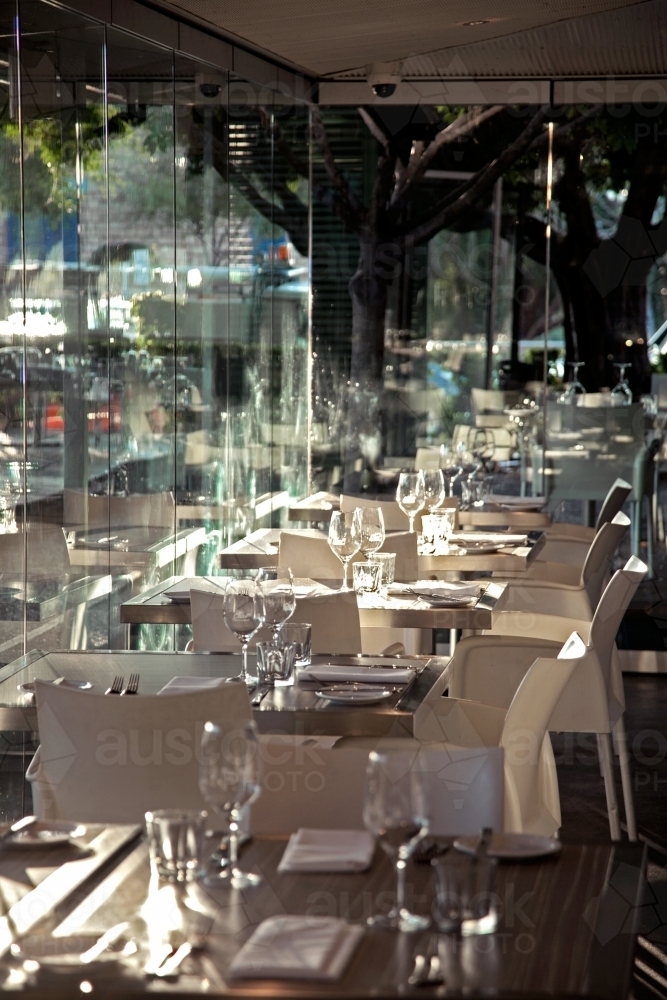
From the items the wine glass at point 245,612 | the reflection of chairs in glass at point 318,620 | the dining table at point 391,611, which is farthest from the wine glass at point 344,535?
the wine glass at point 245,612

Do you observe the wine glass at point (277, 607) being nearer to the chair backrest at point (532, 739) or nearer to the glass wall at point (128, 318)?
the chair backrest at point (532, 739)

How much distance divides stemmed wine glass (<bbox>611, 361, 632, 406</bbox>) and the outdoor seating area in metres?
0.02

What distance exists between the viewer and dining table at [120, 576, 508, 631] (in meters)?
3.80

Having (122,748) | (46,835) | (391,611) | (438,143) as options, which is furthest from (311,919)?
(438,143)

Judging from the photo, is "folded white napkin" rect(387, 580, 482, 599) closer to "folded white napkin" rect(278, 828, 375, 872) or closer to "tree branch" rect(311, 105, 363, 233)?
"folded white napkin" rect(278, 828, 375, 872)

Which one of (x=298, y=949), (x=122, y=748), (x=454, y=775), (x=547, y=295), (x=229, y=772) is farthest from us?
(x=547, y=295)

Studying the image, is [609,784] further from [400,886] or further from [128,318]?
[400,886]

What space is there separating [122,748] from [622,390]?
4.93 m

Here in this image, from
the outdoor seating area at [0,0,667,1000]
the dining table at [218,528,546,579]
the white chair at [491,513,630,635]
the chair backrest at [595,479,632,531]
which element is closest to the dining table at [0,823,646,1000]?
the outdoor seating area at [0,0,667,1000]

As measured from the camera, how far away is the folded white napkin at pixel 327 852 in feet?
5.78

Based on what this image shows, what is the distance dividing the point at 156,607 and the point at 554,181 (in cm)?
373

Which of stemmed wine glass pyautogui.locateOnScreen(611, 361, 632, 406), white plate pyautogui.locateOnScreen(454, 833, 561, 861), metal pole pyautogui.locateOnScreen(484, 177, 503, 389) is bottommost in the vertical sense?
white plate pyautogui.locateOnScreen(454, 833, 561, 861)

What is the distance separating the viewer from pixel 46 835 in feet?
6.17

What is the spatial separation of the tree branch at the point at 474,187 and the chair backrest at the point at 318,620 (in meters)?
3.51
